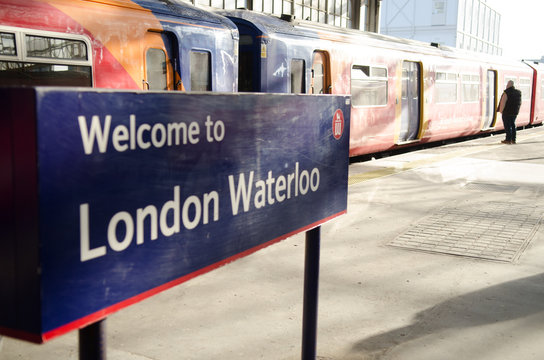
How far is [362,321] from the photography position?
3842 millimetres

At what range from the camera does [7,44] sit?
5.27m

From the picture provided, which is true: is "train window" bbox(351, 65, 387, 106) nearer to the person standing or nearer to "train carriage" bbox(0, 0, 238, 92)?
"train carriage" bbox(0, 0, 238, 92)

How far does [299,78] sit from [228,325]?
21.7 feet

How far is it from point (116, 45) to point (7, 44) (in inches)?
54.6

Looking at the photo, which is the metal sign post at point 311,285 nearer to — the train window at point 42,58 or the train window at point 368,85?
the train window at point 42,58

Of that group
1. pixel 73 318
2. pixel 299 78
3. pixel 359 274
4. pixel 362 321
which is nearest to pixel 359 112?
pixel 299 78

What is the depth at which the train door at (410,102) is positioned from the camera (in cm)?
1297

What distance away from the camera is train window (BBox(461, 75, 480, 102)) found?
53.1 ft

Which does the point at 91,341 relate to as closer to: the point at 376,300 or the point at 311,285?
the point at 311,285

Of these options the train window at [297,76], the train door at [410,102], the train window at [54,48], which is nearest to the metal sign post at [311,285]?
the train window at [54,48]

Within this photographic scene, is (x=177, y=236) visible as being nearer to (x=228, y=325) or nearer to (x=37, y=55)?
(x=228, y=325)

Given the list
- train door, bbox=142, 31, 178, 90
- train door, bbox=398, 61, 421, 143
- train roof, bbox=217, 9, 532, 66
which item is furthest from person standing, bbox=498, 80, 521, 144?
train door, bbox=142, 31, 178, 90

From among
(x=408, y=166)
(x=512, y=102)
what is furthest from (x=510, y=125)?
(x=408, y=166)

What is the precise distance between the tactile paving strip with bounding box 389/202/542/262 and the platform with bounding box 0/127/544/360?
1 cm
